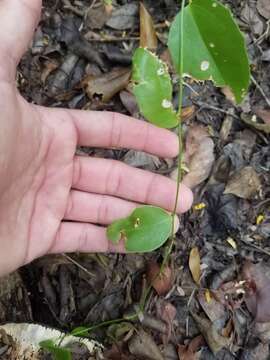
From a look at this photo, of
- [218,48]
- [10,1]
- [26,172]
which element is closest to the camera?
[218,48]

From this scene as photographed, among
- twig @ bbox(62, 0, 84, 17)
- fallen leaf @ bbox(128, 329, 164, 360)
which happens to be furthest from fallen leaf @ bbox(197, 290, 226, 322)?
twig @ bbox(62, 0, 84, 17)

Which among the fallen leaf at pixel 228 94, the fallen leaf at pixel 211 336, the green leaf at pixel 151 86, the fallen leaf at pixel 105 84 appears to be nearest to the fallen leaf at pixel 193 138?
the fallen leaf at pixel 228 94

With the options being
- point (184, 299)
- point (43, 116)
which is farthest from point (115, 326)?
point (43, 116)

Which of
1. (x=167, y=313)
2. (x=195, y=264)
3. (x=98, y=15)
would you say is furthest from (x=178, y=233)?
(x=98, y=15)

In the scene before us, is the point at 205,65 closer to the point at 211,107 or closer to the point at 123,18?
the point at 211,107

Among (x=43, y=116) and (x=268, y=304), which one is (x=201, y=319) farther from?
(x=43, y=116)

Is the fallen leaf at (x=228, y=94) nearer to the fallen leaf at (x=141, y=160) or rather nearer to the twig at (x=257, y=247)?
the fallen leaf at (x=141, y=160)

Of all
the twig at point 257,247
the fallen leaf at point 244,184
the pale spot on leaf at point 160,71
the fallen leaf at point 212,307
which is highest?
the pale spot on leaf at point 160,71
